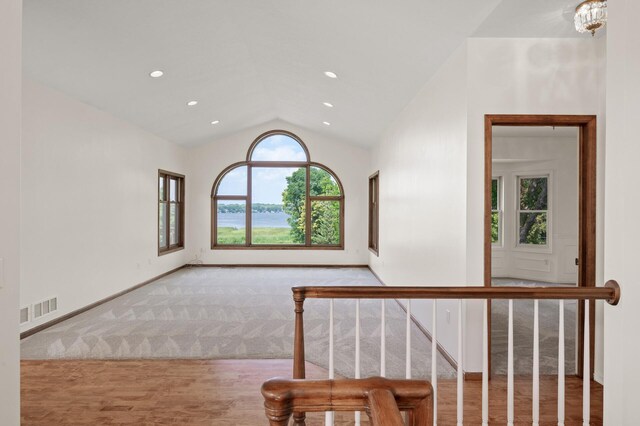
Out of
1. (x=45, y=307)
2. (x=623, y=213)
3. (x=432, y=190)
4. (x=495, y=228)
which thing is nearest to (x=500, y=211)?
(x=495, y=228)

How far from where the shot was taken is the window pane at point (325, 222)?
29.6 feet

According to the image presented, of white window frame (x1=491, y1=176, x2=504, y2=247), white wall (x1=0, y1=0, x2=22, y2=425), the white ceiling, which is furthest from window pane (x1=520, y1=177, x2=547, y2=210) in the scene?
white wall (x1=0, y1=0, x2=22, y2=425)

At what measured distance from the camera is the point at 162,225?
7719 mm

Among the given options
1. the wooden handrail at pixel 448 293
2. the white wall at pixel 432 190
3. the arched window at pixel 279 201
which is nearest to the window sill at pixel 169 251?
the arched window at pixel 279 201

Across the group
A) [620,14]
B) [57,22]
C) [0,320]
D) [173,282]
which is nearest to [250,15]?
[57,22]

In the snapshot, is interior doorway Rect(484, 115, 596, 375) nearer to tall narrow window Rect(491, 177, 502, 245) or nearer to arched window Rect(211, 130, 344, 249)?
tall narrow window Rect(491, 177, 502, 245)

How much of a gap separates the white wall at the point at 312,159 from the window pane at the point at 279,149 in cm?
21

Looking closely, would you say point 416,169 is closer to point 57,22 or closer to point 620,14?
point 620,14

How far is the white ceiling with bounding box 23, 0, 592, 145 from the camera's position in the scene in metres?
2.94

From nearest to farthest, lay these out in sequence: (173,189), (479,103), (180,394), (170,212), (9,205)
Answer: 1. (9,205)
2. (180,394)
3. (479,103)
4. (170,212)
5. (173,189)

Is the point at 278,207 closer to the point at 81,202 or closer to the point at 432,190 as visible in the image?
the point at 81,202

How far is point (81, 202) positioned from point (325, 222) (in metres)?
5.27

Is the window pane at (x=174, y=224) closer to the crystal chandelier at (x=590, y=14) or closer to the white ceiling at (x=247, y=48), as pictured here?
the white ceiling at (x=247, y=48)

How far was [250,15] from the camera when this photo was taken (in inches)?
150
